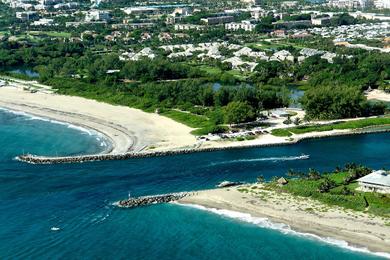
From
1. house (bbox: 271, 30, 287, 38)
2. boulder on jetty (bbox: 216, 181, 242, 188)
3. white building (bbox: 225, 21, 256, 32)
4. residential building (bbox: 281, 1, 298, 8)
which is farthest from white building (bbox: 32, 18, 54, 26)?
boulder on jetty (bbox: 216, 181, 242, 188)

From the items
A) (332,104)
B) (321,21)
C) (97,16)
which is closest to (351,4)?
(321,21)

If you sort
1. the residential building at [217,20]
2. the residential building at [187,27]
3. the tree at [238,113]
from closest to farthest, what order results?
the tree at [238,113] < the residential building at [187,27] < the residential building at [217,20]

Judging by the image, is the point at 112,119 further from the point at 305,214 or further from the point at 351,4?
the point at 351,4

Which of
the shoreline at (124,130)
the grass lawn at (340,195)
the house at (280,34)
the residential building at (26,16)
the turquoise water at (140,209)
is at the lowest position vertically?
the turquoise water at (140,209)

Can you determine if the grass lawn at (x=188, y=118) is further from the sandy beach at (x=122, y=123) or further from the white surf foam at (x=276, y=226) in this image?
the white surf foam at (x=276, y=226)

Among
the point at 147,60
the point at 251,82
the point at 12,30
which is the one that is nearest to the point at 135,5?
the point at 12,30

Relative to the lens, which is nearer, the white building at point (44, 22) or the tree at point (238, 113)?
the tree at point (238, 113)

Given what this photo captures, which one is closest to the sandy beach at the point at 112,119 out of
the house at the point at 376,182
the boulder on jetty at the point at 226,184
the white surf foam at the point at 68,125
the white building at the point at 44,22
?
the white surf foam at the point at 68,125

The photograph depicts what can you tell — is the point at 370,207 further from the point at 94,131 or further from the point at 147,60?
the point at 147,60
